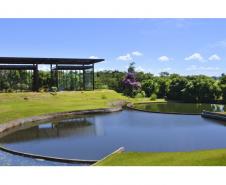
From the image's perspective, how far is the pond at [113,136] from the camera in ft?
85.6

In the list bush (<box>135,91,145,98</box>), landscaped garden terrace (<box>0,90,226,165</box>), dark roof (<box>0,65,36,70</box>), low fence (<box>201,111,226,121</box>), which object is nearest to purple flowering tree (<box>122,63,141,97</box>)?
bush (<box>135,91,145,98</box>)

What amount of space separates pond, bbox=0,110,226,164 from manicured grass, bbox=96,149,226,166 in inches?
125

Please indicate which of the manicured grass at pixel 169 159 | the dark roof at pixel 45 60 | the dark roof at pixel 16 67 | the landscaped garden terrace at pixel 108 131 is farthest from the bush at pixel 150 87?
the manicured grass at pixel 169 159

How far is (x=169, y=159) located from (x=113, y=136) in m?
12.1

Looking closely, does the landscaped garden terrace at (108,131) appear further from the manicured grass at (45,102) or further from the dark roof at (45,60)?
the dark roof at (45,60)

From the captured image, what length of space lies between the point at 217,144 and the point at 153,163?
10.1 m

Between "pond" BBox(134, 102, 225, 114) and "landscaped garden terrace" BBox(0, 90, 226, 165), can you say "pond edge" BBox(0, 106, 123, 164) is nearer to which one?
"landscaped garden terrace" BBox(0, 90, 226, 165)

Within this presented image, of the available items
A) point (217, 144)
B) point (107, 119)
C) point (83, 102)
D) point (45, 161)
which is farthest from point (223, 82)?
point (45, 161)

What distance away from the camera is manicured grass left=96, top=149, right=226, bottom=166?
58.2 feet

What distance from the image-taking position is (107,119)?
141 ft

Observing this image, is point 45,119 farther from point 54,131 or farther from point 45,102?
point 45,102

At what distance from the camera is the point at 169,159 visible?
19156 millimetres

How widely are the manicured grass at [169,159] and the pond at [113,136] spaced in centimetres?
317
